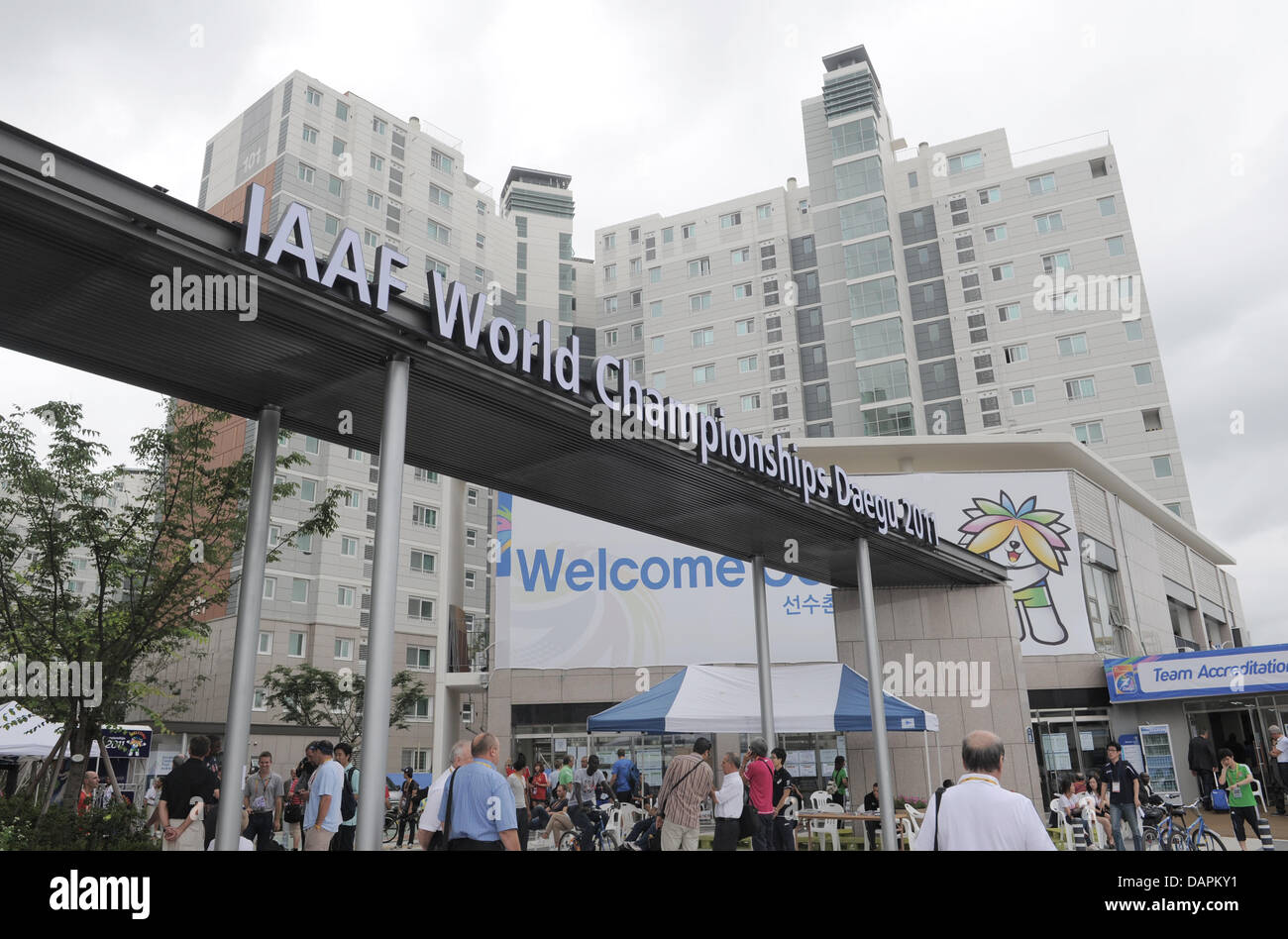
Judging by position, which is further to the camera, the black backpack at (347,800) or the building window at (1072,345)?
the building window at (1072,345)

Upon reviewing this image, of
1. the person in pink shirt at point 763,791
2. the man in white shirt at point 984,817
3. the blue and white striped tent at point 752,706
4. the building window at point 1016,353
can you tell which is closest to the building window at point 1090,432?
the building window at point 1016,353

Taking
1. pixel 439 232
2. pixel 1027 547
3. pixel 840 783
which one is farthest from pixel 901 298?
pixel 840 783

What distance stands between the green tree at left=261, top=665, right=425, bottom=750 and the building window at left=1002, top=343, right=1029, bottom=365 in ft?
134

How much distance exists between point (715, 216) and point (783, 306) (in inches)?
402

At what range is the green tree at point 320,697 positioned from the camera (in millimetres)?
41781

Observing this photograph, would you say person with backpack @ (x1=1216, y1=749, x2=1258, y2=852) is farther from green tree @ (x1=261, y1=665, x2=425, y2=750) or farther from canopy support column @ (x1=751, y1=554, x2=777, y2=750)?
green tree @ (x1=261, y1=665, x2=425, y2=750)

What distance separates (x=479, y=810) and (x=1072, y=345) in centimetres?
5802

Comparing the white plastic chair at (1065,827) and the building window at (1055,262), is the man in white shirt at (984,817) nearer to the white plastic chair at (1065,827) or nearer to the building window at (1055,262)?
the white plastic chair at (1065,827)

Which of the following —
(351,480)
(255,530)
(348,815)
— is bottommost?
(348,815)

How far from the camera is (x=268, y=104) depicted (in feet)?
190

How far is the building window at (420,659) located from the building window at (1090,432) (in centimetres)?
4030

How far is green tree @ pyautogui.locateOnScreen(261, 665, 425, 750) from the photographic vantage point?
41.8 m
